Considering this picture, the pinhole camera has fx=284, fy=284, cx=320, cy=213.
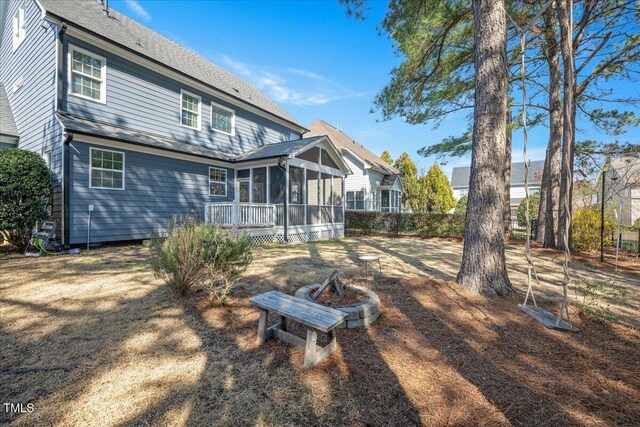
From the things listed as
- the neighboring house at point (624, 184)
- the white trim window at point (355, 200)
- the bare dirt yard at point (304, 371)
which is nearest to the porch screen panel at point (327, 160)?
the white trim window at point (355, 200)

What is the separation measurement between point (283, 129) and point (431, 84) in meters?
8.86

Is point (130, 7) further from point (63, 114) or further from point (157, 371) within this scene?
point (157, 371)

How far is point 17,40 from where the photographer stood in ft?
34.7

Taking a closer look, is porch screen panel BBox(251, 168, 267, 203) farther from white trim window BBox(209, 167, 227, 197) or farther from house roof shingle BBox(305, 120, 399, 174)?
house roof shingle BBox(305, 120, 399, 174)

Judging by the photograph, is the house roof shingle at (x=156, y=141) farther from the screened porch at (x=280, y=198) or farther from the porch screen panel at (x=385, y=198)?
the porch screen panel at (x=385, y=198)

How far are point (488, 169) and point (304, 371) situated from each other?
3831mm

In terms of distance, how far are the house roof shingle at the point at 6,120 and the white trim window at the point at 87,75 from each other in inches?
176

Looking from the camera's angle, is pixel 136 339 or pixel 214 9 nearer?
pixel 136 339

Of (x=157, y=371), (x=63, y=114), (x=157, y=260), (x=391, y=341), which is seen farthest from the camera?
(x=63, y=114)

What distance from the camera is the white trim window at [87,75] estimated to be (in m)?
8.56

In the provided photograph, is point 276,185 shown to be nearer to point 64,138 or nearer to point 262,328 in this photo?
point 64,138

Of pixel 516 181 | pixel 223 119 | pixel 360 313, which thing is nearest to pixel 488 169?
pixel 360 313

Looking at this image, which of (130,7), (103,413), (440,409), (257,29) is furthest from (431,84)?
(130,7)

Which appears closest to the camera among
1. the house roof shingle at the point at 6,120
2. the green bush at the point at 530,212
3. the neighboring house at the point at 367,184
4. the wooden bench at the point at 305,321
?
the wooden bench at the point at 305,321
